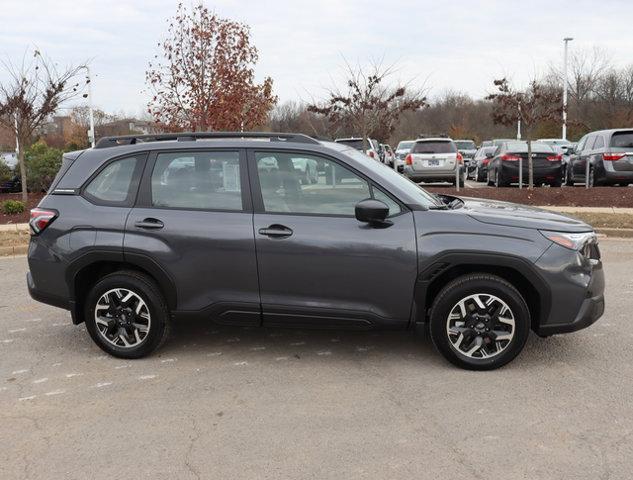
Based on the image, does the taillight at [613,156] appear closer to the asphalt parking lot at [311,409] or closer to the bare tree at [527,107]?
the bare tree at [527,107]

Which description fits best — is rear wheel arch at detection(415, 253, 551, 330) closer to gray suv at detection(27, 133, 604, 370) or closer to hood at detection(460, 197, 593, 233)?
gray suv at detection(27, 133, 604, 370)

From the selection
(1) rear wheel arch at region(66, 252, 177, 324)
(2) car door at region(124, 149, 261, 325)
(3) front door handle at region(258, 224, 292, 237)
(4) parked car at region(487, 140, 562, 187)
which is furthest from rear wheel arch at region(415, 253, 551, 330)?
(4) parked car at region(487, 140, 562, 187)

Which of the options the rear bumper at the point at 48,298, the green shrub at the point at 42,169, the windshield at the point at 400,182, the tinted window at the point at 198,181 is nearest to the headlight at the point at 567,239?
the windshield at the point at 400,182

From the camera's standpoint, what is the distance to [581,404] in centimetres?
385

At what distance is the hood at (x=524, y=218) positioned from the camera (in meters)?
4.38

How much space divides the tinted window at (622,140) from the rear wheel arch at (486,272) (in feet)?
40.5

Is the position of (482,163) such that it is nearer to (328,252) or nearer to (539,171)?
(539,171)

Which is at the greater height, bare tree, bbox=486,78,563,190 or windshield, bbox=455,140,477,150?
bare tree, bbox=486,78,563,190

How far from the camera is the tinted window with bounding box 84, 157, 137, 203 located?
485 cm

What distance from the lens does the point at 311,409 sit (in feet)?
12.6

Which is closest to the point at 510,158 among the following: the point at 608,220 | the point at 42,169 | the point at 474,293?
the point at 608,220

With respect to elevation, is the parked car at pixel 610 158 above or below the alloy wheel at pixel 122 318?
above

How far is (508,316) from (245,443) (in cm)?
205

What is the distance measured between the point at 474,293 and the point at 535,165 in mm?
14087
